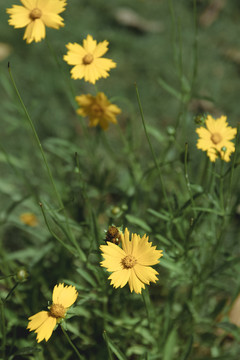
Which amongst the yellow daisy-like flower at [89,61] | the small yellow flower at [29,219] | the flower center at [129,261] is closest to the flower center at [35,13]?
the yellow daisy-like flower at [89,61]

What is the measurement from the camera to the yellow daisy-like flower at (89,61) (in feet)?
3.33

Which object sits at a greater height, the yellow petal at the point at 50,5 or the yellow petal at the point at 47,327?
the yellow petal at the point at 50,5

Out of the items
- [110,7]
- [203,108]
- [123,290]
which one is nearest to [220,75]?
[203,108]

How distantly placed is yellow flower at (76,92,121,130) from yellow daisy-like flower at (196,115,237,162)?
1.02ft

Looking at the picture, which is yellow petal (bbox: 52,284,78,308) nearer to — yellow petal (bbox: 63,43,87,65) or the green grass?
the green grass

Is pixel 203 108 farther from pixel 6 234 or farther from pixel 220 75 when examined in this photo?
pixel 6 234

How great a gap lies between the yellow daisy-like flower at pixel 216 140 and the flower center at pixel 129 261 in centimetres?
32

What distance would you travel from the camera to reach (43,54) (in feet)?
7.91

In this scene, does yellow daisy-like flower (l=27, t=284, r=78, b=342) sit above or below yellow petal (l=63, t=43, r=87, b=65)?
below

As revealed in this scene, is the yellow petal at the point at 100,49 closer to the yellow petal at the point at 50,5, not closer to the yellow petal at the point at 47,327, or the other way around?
the yellow petal at the point at 50,5

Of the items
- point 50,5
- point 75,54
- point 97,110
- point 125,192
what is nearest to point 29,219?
point 125,192

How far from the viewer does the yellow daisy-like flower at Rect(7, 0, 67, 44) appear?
37.6 inches

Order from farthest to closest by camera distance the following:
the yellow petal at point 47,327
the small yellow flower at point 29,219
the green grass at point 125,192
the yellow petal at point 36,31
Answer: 1. the small yellow flower at point 29,219
2. the green grass at point 125,192
3. the yellow petal at point 36,31
4. the yellow petal at point 47,327

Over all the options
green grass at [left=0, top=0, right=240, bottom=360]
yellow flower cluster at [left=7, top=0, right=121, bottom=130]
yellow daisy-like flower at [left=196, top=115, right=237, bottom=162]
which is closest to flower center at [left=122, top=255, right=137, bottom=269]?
green grass at [left=0, top=0, right=240, bottom=360]
